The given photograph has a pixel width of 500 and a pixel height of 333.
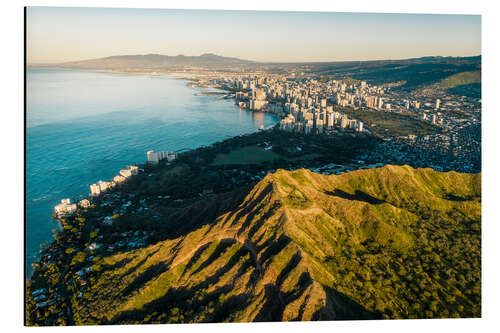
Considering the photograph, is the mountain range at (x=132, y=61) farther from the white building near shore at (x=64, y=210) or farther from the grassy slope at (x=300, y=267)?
the grassy slope at (x=300, y=267)

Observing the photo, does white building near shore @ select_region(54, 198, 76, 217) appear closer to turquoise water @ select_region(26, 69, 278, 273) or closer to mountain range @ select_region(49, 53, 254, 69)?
turquoise water @ select_region(26, 69, 278, 273)

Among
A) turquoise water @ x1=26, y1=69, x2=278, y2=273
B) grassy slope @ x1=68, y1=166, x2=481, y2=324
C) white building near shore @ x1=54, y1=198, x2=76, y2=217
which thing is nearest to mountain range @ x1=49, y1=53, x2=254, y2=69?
turquoise water @ x1=26, y1=69, x2=278, y2=273

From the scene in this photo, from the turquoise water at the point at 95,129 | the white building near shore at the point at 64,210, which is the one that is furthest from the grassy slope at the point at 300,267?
the white building near shore at the point at 64,210

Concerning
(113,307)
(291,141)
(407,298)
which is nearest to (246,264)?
(113,307)

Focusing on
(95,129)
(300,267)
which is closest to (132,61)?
(95,129)

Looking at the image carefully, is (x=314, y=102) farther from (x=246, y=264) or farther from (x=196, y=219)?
(x=246, y=264)

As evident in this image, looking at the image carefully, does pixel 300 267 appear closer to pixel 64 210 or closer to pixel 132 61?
pixel 64 210

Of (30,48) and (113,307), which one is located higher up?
(30,48)
